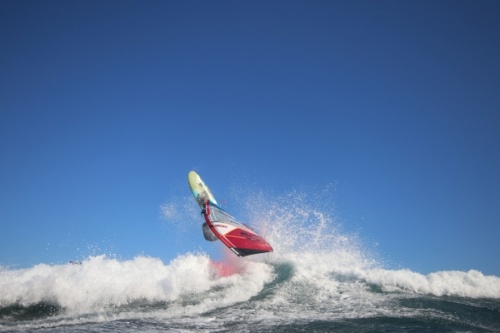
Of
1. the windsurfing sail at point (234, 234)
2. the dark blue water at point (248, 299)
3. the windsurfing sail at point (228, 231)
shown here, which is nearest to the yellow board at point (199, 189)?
the windsurfing sail at point (228, 231)

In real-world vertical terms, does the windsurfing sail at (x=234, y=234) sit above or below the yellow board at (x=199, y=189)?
below

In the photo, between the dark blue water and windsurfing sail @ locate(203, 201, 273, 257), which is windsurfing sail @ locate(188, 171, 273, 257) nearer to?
windsurfing sail @ locate(203, 201, 273, 257)

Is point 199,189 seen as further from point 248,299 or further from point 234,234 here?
point 248,299

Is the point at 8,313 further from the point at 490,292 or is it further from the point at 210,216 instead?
the point at 490,292

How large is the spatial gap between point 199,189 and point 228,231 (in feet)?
17.1

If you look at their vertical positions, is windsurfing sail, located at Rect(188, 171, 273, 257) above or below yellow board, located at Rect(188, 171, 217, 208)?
below

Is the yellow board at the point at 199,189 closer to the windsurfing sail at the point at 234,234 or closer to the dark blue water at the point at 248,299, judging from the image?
the windsurfing sail at the point at 234,234

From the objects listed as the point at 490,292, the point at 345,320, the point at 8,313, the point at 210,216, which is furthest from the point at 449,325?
the point at 8,313

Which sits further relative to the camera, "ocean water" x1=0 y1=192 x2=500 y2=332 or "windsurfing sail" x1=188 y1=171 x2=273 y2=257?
"windsurfing sail" x1=188 y1=171 x2=273 y2=257

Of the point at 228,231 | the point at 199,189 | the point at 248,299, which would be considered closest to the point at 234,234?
the point at 228,231

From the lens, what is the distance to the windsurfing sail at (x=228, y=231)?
15250mm

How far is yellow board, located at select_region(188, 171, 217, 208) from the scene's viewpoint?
18827 mm

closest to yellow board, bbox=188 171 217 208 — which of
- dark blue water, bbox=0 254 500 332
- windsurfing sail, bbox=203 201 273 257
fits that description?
windsurfing sail, bbox=203 201 273 257

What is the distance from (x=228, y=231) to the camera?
15922mm
